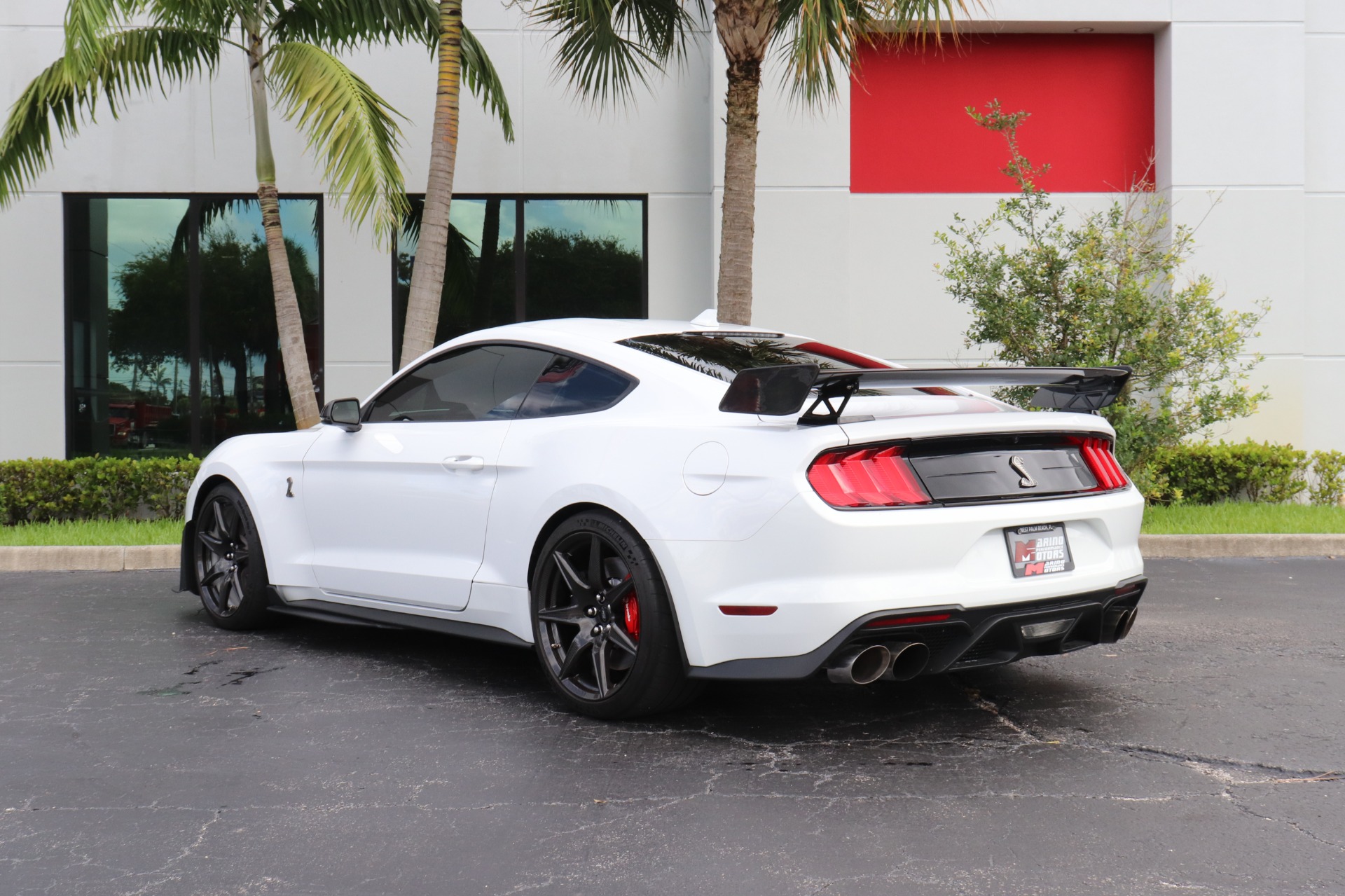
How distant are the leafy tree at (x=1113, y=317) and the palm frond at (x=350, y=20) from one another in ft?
16.9

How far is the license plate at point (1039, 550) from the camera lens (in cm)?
394

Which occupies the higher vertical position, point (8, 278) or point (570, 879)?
point (8, 278)

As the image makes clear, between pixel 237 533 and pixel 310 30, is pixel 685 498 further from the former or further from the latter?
pixel 310 30

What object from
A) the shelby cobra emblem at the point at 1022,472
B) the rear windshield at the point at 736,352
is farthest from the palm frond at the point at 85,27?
the shelby cobra emblem at the point at 1022,472

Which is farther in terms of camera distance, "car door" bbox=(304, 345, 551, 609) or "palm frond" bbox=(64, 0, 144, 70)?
"palm frond" bbox=(64, 0, 144, 70)

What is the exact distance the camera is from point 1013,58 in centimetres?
1376

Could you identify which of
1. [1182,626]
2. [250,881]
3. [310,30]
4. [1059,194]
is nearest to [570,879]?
[250,881]

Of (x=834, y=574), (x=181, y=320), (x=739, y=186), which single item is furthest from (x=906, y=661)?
(x=181, y=320)

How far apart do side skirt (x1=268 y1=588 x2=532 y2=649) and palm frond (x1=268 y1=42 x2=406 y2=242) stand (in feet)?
13.7

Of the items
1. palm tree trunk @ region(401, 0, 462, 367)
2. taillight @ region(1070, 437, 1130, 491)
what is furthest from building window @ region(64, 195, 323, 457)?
taillight @ region(1070, 437, 1130, 491)

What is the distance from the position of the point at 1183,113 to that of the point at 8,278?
43.0ft

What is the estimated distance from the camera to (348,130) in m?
9.33

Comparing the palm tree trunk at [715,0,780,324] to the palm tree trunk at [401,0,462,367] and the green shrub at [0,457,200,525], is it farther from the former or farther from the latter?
the green shrub at [0,457,200,525]

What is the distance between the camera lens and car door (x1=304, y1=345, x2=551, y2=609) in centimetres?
482
